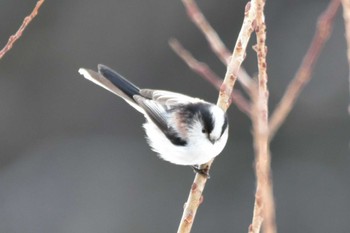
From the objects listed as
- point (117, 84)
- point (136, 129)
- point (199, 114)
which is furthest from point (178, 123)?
point (136, 129)

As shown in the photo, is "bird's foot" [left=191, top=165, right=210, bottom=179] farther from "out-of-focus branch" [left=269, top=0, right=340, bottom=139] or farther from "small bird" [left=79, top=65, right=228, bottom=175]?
"out-of-focus branch" [left=269, top=0, right=340, bottom=139]

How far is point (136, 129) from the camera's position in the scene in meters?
5.50

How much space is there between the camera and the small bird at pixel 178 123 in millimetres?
2121

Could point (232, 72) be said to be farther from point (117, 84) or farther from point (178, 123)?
point (117, 84)

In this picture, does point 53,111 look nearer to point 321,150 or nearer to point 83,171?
point 83,171

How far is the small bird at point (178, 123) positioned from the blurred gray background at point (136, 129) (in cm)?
281

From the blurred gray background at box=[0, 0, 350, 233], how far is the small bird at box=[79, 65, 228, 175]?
2.81 m

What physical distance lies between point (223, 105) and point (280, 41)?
3.58m

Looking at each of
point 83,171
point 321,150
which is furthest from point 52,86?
point 321,150

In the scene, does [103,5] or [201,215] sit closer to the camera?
[201,215]

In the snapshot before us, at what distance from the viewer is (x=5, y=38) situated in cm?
548

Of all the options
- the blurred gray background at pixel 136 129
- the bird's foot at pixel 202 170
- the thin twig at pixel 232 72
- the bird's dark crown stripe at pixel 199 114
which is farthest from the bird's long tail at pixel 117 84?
the blurred gray background at pixel 136 129

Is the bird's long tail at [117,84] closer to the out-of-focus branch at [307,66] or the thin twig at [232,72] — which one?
the thin twig at [232,72]

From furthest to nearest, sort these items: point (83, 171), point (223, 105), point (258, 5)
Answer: point (83, 171) < point (223, 105) < point (258, 5)
